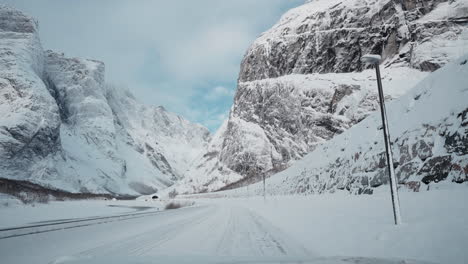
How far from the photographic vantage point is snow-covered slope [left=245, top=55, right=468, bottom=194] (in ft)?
33.2

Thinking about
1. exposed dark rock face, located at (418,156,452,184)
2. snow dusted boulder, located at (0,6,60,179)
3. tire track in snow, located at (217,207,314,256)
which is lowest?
tire track in snow, located at (217,207,314,256)

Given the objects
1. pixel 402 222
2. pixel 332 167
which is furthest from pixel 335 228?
pixel 332 167

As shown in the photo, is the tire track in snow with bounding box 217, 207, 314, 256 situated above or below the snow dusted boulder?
below

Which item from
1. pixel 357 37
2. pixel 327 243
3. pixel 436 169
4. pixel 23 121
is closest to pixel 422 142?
pixel 436 169

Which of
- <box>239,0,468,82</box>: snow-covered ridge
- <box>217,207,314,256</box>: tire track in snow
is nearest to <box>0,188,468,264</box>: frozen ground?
<box>217,207,314,256</box>: tire track in snow

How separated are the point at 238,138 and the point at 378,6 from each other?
7484cm

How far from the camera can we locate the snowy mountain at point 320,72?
100125 mm

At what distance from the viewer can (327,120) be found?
104 meters

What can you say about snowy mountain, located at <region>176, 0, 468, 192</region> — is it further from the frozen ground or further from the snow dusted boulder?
the snow dusted boulder

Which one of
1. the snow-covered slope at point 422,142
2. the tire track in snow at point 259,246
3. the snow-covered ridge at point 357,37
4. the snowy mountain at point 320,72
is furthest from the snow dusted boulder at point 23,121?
the tire track in snow at point 259,246

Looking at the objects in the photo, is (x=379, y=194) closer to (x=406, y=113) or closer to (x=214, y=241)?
(x=406, y=113)

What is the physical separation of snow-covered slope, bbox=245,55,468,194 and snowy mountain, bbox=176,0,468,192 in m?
79.6

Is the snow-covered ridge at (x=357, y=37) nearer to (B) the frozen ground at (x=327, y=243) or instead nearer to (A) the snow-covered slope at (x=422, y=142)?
(A) the snow-covered slope at (x=422, y=142)

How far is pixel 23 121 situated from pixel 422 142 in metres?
201
